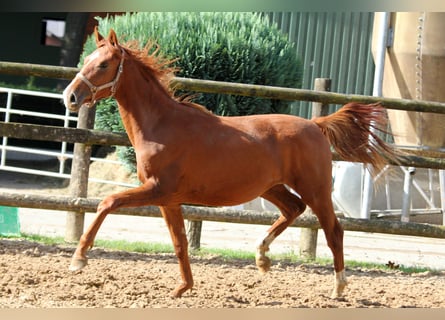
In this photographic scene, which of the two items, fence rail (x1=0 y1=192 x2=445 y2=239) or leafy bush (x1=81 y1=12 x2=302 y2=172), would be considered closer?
fence rail (x1=0 y1=192 x2=445 y2=239)

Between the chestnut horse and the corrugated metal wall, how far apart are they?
639 cm

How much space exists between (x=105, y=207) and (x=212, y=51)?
373 centimetres

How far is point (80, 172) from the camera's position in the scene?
6.99 metres

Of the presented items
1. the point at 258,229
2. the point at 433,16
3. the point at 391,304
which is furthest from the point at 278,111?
the point at 391,304

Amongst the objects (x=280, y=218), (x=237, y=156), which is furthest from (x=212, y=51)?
(x=237, y=156)

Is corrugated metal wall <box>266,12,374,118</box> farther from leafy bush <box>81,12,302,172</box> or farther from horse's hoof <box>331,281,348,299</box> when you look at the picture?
horse's hoof <box>331,281,348,299</box>

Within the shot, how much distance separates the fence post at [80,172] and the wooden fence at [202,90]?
3.0 inches

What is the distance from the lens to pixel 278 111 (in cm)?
870

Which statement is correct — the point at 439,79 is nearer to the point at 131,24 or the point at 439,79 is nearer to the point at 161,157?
the point at 131,24

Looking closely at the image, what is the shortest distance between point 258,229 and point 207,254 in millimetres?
2317

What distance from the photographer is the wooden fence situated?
260 inches

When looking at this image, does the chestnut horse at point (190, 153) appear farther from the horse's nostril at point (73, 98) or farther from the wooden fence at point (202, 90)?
the wooden fence at point (202, 90)

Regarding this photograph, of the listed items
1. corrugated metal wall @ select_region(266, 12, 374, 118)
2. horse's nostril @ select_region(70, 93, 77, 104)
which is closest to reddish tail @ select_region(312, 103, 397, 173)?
horse's nostril @ select_region(70, 93, 77, 104)

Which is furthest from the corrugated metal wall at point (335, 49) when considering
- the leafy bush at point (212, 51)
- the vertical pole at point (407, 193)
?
the leafy bush at point (212, 51)
